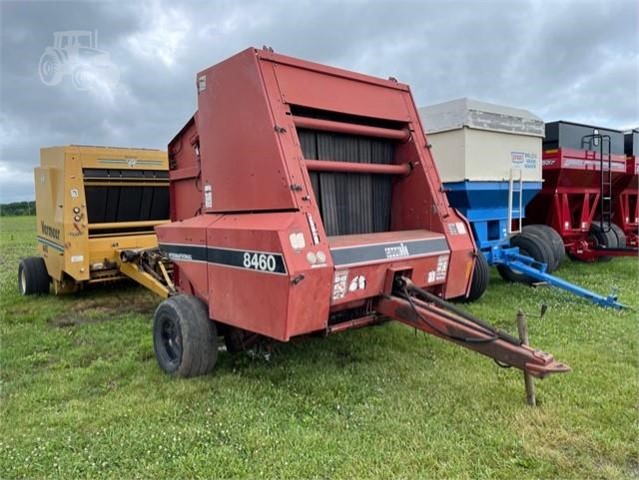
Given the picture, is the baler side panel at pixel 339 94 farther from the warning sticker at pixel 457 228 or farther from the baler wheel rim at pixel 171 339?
the baler wheel rim at pixel 171 339

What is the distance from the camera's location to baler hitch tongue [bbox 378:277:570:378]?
2.93m

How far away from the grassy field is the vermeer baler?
420mm

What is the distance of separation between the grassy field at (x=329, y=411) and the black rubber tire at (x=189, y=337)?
11cm

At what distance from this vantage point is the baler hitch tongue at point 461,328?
293 centimetres

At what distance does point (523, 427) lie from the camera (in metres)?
3.04

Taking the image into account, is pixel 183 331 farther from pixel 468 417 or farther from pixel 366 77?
pixel 366 77

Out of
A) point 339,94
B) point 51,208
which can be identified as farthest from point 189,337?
point 51,208

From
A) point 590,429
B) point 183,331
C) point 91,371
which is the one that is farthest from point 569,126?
point 91,371

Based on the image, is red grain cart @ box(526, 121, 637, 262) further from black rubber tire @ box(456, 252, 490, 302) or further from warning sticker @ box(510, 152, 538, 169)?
black rubber tire @ box(456, 252, 490, 302)

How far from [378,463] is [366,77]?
9.65ft

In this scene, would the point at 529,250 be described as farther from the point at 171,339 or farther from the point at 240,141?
the point at 171,339

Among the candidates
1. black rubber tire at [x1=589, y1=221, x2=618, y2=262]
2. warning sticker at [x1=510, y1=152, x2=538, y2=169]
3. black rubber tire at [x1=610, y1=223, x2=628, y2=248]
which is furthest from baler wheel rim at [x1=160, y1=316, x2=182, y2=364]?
black rubber tire at [x1=610, y1=223, x2=628, y2=248]

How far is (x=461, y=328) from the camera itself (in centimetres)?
321

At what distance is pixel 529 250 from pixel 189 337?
527 cm
